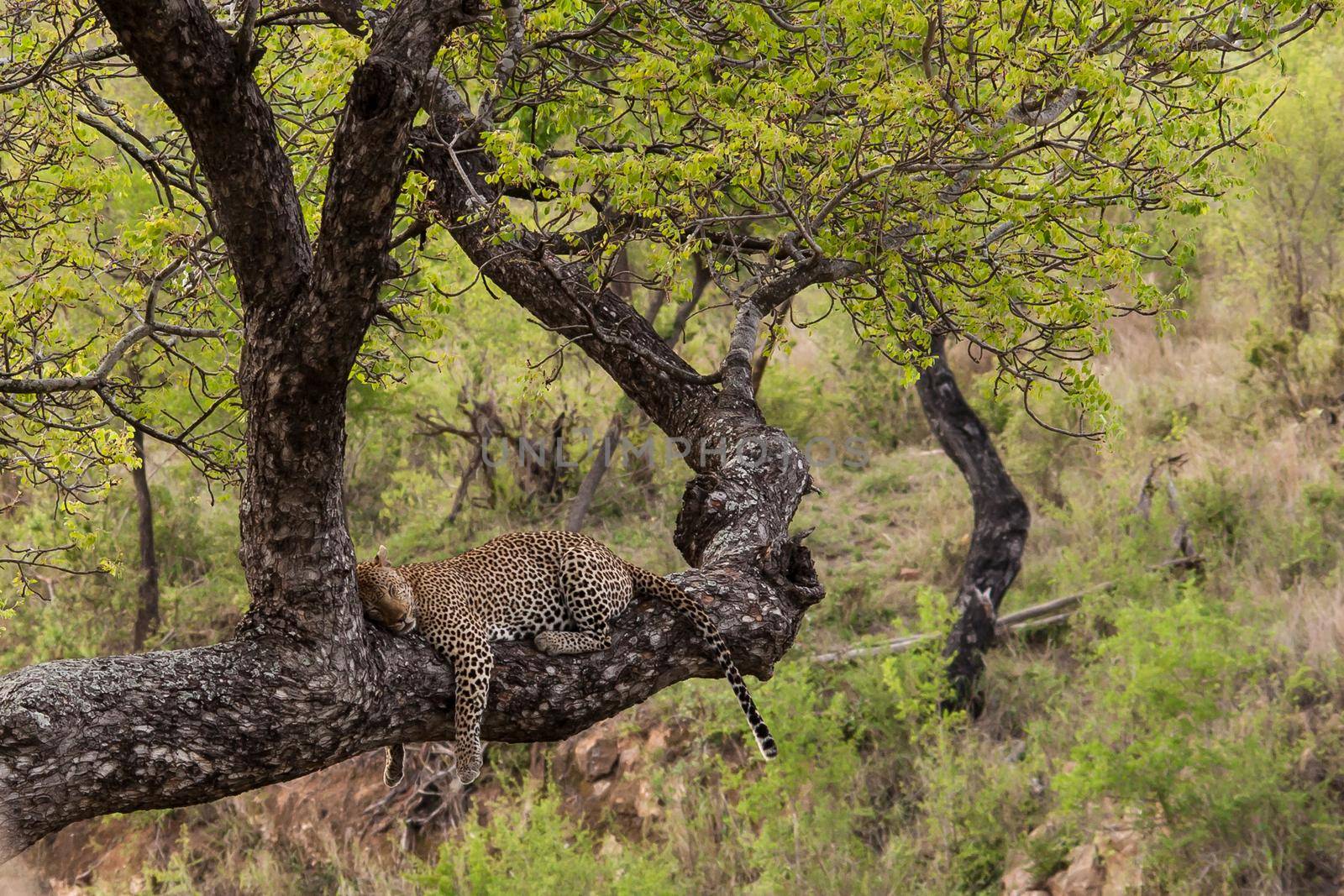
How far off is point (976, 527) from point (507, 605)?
8.00 metres

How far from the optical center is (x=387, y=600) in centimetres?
482

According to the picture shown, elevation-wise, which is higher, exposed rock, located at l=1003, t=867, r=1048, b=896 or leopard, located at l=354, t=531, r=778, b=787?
leopard, located at l=354, t=531, r=778, b=787

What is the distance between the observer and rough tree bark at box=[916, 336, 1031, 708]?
40.0 ft

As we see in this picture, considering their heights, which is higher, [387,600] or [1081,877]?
[387,600]

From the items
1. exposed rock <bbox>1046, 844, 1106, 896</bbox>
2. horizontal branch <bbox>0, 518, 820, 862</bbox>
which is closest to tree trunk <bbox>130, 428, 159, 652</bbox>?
exposed rock <bbox>1046, 844, 1106, 896</bbox>

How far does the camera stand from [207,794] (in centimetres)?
Answer: 393

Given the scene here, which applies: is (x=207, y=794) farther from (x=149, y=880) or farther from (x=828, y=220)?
(x=149, y=880)

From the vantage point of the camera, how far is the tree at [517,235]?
380 centimetres

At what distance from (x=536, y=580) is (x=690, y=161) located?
2028 mm

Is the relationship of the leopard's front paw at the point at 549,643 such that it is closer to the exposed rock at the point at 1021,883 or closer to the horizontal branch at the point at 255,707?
the horizontal branch at the point at 255,707

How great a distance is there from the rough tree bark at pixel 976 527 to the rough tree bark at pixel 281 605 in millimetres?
7748

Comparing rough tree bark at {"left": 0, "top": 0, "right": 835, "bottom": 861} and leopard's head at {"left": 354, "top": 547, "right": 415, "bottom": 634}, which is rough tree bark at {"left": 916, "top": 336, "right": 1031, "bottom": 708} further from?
leopard's head at {"left": 354, "top": 547, "right": 415, "bottom": 634}

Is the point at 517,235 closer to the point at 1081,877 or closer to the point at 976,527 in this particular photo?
the point at 1081,877

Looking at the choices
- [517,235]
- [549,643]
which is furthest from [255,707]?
[517,235]
